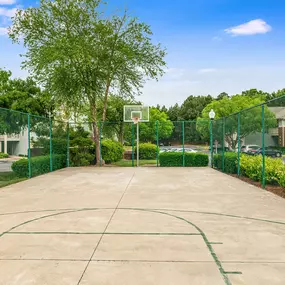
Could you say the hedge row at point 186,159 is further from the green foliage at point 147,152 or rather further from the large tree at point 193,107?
the large tree at point 193,107

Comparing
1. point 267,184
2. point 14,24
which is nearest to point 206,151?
point 267,184

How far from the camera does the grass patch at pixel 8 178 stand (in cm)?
904

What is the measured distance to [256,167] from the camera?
30.2 feet

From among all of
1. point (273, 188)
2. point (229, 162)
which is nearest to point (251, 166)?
point (273, 188)

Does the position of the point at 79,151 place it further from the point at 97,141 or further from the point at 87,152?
the point at 97,141

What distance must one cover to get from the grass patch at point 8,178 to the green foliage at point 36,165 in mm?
151

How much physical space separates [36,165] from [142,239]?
8.05m

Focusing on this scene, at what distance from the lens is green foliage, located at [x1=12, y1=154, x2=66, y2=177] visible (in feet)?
33.1

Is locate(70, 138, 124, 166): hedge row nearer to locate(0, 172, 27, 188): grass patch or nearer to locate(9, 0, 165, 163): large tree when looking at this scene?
locate(9, 0, 165, 163): large tree

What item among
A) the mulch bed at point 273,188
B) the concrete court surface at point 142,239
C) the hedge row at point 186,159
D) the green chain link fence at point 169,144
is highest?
the green chain link fence at point 169,144

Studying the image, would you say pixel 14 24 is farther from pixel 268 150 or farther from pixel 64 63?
pixel 268 150

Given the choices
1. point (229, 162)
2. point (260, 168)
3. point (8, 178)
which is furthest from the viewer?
point (229, 162)

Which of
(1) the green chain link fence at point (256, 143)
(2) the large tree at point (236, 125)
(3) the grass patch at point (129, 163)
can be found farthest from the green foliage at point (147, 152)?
(1) the green chain link fence at point (256, 143)

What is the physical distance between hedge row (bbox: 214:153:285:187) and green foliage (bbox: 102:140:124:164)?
6005 mm
